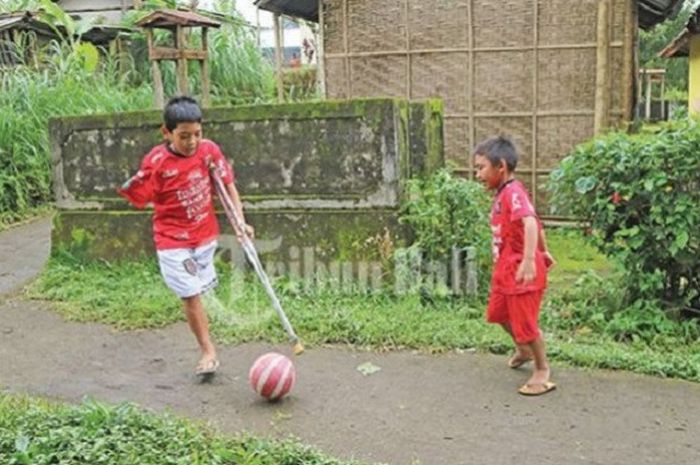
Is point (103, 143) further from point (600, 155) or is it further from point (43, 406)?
point (600, 155)

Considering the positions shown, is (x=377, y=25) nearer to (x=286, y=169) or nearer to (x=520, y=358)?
(x=286, y=169)

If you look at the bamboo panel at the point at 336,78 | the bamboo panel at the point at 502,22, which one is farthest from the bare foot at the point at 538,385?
the bamboo panel at the point at 336,78

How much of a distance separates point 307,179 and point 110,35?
11766 mm

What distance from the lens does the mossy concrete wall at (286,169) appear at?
19.9 feet

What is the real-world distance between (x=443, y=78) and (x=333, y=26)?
159 cm

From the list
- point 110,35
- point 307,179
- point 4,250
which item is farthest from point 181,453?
point 110,35

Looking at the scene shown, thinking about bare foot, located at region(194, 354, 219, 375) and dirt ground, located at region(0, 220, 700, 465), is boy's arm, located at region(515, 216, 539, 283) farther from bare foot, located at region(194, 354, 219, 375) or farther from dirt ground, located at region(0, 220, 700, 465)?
bare foot, located at region(194, 354, 219, 375)

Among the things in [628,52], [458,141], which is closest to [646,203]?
[628,52]

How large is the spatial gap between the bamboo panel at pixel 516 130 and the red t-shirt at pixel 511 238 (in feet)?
16.7

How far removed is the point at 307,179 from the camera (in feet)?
20.6

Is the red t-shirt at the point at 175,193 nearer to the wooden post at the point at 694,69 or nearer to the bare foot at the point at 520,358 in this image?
the bare foot at the point at 520,358

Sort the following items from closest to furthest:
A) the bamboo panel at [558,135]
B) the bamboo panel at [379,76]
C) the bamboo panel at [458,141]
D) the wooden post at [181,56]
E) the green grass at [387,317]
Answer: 1. the green grass at [387,317]
2. the bamboo panel at [558,135]
3. the wooden post at [181,56]
4. the bamboo panel at [458,141]
5. the bamboo panel at [379,76]

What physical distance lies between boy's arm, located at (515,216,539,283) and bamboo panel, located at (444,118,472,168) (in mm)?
5515

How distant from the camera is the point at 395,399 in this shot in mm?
4207
